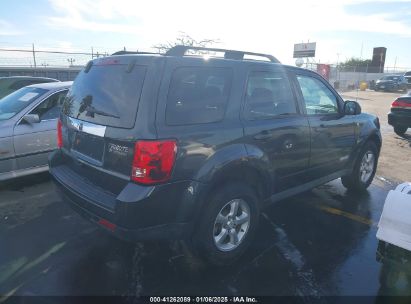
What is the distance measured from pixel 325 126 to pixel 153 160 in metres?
2.56

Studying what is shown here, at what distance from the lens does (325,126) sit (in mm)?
4484

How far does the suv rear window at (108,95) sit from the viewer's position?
2.93 meters

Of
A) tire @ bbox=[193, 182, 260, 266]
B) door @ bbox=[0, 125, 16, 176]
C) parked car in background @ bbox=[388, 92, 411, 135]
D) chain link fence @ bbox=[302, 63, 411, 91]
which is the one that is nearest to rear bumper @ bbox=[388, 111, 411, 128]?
parked car in background @ bbox=[388, 92, 411, 135]

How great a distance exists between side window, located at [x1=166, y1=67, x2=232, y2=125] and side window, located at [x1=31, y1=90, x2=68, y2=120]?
3262 mm

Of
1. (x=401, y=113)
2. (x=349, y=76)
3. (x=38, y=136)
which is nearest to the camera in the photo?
(x=38, y=136)

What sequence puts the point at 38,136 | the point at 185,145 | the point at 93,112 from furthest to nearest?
the point at 38,136, the point at 93,112, the point at 185,145

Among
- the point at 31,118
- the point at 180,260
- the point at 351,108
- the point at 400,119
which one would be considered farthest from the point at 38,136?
the point at 400,119

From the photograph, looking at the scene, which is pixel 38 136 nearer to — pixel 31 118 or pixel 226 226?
pixel 31 118

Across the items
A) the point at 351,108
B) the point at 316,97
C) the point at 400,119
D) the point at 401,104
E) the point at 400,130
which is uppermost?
the point at 316,97

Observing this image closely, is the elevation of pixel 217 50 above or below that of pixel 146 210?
above

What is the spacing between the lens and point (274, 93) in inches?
153

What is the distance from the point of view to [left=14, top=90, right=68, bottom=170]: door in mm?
5125

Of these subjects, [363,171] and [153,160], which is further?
[363,171]

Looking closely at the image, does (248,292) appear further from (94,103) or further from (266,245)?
(94,103)
